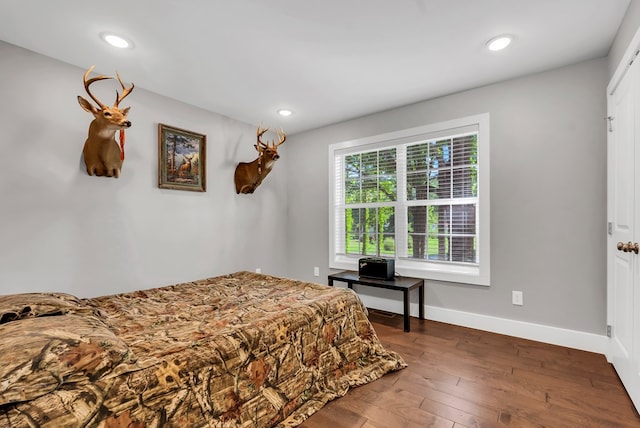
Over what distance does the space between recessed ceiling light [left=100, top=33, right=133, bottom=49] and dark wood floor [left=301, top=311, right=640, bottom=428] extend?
2801 mm

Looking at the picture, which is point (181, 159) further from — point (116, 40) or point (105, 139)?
point (116, 40)

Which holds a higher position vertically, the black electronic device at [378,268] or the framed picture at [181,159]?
the framed picture at [181,159]

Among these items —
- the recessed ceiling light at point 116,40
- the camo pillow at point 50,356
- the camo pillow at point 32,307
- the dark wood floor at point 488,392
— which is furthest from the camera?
the recessed ceiling light at point 116,40

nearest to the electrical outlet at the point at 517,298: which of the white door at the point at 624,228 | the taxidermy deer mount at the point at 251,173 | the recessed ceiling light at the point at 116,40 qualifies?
the white door at the point at 624,228

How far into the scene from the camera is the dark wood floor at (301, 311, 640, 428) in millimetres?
1687

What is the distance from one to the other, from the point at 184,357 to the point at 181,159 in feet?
8.01

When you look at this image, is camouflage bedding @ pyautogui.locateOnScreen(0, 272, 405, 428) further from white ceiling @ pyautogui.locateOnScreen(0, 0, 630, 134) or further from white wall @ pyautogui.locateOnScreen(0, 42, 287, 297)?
white ceiling @ pyautogui.locateOnScreen(0, 0, 630, 134)

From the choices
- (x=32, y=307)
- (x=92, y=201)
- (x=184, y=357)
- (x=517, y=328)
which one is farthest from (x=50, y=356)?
(x=517, y=328)

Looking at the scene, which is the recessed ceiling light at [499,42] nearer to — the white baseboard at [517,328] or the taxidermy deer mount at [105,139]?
the white baseboard at [517,328]

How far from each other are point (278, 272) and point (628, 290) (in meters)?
3.60

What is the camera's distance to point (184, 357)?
138 cm

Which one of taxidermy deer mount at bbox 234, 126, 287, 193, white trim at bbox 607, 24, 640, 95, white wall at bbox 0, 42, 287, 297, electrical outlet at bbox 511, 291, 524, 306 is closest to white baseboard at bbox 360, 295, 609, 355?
electrical outlet at bbox 511, 291, 524, 306

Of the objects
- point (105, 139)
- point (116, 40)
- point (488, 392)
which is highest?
point (116, 40)

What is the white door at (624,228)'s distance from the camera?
1784mm
